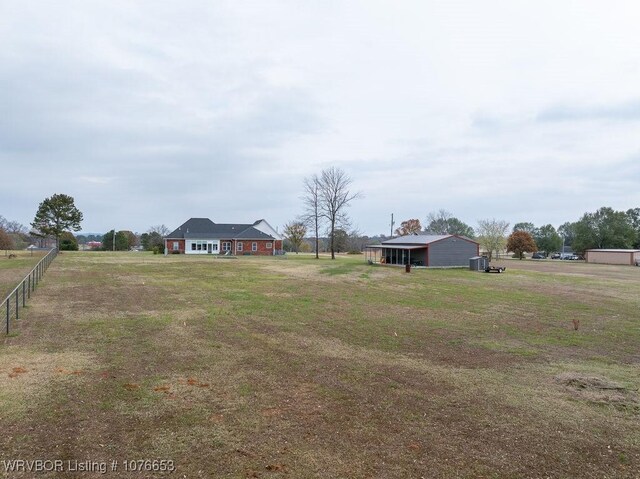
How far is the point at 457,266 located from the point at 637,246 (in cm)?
6241

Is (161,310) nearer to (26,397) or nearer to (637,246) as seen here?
(26,397)

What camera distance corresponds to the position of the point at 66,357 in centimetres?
812

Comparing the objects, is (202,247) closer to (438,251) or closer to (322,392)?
(438,251)

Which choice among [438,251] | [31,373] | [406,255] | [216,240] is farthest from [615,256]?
[31,373]

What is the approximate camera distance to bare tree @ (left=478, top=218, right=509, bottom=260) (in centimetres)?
7656

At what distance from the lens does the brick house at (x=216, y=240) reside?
2453 inches

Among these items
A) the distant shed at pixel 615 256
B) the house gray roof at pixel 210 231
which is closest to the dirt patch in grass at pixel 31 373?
the house gray roof at pixel 210 231

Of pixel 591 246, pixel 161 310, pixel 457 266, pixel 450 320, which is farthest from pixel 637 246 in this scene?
pixel 161 310

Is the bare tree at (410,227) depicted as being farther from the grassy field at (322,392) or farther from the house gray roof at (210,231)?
the grassy field at (322,392)

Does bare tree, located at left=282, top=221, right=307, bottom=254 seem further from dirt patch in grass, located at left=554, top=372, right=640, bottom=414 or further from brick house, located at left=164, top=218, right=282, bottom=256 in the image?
dirt patch in grass, located at left=554, top=372, right=640, bottom=414

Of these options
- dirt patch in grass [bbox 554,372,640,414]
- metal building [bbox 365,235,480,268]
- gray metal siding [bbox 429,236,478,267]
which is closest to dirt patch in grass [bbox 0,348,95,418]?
dirt patch in grass [bbox 554,372,640,414]

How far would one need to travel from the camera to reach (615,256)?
61.7m

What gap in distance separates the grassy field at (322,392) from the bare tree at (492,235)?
6609 cm

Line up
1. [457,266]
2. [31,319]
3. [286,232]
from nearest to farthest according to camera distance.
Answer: [31,319], [457,266], [286,232]
